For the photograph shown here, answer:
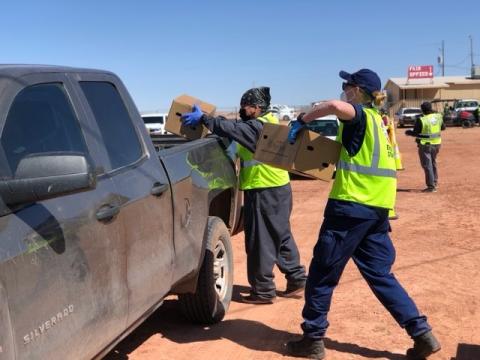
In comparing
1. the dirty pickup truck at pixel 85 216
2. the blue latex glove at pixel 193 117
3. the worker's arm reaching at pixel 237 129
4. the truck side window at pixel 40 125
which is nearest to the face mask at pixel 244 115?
the worker's arm reaching at pixel 237 129

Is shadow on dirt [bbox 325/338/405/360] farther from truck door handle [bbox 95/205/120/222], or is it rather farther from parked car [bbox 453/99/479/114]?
parked car [bbox 453/99/479/114]

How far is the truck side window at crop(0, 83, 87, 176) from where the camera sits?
2719mm

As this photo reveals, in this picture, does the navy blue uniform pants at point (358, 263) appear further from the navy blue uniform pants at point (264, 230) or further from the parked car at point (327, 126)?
the parked car at point (327, 126)

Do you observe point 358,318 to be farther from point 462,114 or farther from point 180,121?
point 462,114

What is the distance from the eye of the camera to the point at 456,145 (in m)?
27.1

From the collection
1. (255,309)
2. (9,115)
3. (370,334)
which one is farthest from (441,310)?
(9,115)

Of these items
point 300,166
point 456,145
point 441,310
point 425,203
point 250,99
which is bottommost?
point 456,145

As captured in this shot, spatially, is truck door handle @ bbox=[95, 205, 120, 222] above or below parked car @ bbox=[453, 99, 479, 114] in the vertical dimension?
above

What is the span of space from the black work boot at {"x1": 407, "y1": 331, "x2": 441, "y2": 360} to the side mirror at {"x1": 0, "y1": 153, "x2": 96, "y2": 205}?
278 centimetres

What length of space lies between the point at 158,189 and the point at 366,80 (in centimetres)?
160

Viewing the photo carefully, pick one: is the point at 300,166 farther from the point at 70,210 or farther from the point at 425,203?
the point at 425,203

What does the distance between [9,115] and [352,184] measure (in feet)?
7.52

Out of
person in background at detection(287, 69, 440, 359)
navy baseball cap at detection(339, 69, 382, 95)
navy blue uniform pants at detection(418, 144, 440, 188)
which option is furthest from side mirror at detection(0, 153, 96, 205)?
navy blue uniform pants at detection(418, 144, 440, 188)

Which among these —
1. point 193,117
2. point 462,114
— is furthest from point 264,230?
point 462,114
